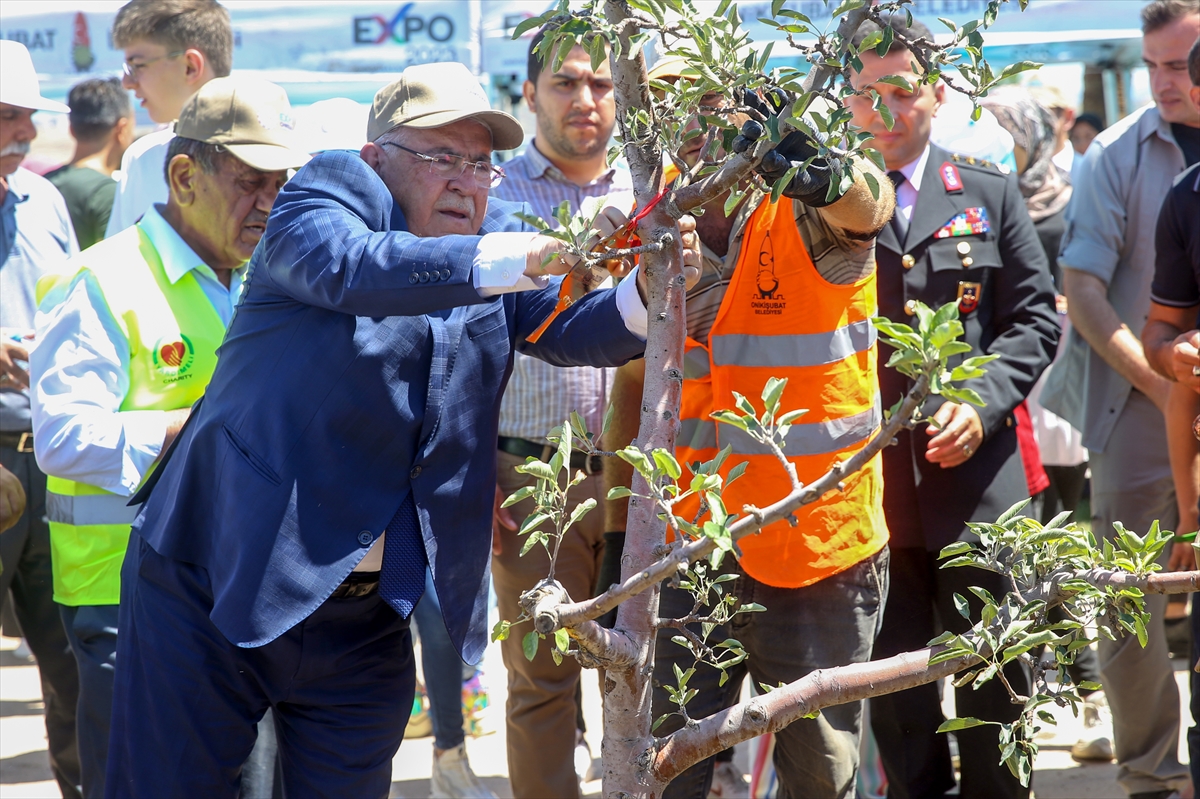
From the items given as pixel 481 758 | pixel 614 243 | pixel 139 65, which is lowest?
pixel 481 758

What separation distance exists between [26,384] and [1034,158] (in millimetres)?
3819

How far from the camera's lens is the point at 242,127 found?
279cm

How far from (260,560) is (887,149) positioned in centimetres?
193

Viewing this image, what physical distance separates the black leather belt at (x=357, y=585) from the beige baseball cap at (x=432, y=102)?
83 centimetres

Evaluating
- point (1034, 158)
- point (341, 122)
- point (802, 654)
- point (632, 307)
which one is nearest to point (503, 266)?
point (632, 307)

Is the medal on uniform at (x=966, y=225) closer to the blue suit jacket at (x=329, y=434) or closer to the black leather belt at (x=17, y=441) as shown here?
the blue suit jacket at (x=329, y=434)

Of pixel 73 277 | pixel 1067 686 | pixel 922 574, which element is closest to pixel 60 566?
pixel 73 277

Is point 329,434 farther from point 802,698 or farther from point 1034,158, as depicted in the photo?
point 1034,158

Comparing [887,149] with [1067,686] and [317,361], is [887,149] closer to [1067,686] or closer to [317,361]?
[317,361]

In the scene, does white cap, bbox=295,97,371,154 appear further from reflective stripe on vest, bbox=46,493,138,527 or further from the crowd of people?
reflective stripe on vest, bbox=46,493,138,527

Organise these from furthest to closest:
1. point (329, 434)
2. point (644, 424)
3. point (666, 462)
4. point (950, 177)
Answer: point (950, 177)
point (329, 434)
point (644, 424)
point (666, 462)

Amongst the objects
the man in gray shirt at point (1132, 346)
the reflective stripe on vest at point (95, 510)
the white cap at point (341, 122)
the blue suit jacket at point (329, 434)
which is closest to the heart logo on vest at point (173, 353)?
the reflective stripe on vest at point (95, 510)

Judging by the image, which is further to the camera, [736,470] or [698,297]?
[698,297]

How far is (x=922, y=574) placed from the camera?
313cm
